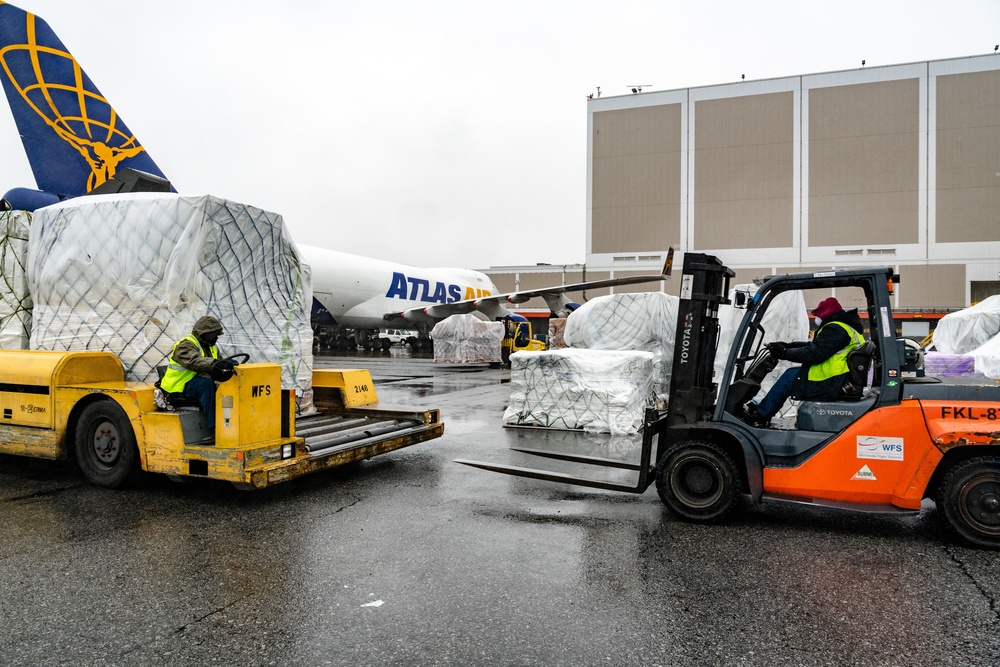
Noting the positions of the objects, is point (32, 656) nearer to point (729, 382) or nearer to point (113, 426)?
point (113, 426)

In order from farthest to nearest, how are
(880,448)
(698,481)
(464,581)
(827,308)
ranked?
(698,481), (827,308), (880,448), (464,581)

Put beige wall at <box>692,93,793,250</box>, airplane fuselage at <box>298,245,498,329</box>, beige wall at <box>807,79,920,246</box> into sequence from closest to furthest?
airplane fuselage at <box>298,245,498,329</box> < beige wall at <box>807,79,920,246</box> < beige wall at <box>692,93,793,250</box>

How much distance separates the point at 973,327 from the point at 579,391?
15.7m

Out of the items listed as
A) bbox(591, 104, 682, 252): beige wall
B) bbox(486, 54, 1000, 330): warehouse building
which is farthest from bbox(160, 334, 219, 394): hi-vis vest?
bbox(591, 104, 682, 252): beige wall

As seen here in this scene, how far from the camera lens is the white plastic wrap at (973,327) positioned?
61.1 feet

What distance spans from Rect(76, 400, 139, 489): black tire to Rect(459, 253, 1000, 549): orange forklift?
12.1ft

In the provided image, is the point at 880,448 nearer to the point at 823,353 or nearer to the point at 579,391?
the point at 823,353

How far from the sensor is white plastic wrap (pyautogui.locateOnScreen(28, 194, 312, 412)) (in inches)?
234

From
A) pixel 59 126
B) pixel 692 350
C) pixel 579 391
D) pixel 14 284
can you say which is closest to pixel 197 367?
pixel 14 284

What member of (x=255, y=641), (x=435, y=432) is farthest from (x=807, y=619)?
(x=435, y=432)

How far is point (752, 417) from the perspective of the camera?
5.05 metres

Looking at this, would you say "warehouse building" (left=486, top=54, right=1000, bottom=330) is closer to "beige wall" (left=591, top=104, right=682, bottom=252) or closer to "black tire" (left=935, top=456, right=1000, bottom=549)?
"beige wall" (left=591, top=104, right=682, bottom=252)

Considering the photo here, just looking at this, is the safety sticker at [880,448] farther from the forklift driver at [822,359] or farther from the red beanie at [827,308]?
the red beanie at [827,308]

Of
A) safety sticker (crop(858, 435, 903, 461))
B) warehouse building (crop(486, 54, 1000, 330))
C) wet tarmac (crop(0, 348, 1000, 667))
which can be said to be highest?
warehouse building (crop(486, 54, 1000, 330))
